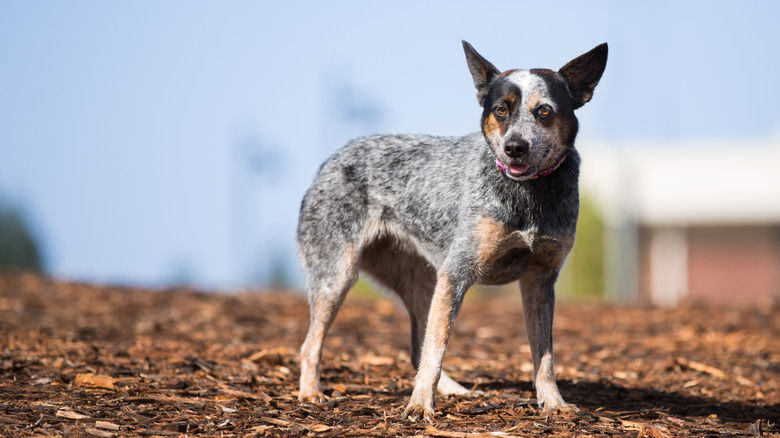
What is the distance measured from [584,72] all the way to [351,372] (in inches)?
125

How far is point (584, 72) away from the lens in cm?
519

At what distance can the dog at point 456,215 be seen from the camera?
16.3 feet

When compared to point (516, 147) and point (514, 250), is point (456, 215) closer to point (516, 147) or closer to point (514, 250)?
point (514, 250)

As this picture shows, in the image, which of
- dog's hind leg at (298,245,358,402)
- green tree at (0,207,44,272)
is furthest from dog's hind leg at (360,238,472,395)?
green tree at (0,207,44,272)

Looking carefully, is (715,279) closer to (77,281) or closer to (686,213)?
(686,213)

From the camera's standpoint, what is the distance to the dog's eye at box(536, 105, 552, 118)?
4.88 metres

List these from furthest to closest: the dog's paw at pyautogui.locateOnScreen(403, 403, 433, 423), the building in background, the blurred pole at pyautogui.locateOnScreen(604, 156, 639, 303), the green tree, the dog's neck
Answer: the building in background → the green tree → the blurred pole at pyautogui.locateOnScreen(604, 156, 639, 303) → the dog's neck → the dog's paw at pyautogui.locateOnScreen(403, 403, 433, 423)

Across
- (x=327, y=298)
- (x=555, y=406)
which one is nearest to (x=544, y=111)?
(x=555, y=406)

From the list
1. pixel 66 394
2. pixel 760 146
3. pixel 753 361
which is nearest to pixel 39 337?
pixel 66 394

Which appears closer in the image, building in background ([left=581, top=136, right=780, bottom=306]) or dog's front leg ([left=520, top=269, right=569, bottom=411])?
dog's front leg ([left=520, top=269, right=569, bottom=411])

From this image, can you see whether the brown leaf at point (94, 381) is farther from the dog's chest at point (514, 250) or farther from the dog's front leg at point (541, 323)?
the dog's front leg at point (541, 323)

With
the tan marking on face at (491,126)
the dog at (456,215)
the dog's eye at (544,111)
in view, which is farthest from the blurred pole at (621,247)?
the dog's eye at (544,111)

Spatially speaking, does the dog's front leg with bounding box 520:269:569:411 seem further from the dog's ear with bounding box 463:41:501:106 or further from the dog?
the dog's ear with bounding box 463:41:501:106

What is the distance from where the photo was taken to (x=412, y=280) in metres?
6.39
